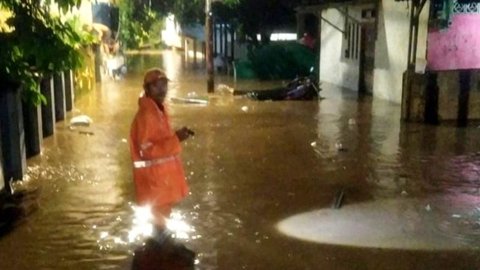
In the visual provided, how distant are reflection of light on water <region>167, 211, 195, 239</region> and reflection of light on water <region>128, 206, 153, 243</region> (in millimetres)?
223

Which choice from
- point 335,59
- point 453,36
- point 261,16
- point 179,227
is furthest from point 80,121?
point 261,16

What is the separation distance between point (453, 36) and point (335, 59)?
840 cm

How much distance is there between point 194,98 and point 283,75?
355 inches

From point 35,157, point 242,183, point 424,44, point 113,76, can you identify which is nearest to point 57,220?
point 242,183

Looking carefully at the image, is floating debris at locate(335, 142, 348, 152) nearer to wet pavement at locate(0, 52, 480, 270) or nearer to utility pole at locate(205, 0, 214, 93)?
wet pavement at locate(0, 52, 480, 270)

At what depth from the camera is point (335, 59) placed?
2442cm

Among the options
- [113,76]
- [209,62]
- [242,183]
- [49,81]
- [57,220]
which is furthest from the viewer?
[113,76]

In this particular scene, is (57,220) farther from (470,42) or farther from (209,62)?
(209,62)

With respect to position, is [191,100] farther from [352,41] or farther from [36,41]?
[36,41]

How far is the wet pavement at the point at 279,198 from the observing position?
654cm

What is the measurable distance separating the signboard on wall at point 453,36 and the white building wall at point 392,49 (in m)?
0.41

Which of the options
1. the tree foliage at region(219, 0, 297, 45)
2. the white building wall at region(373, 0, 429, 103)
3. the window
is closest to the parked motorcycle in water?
the white building wall at region(373, 0, 429, 103)

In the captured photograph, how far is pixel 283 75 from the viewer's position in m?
27.8

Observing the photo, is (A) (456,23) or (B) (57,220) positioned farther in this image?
(A) (456,23)
